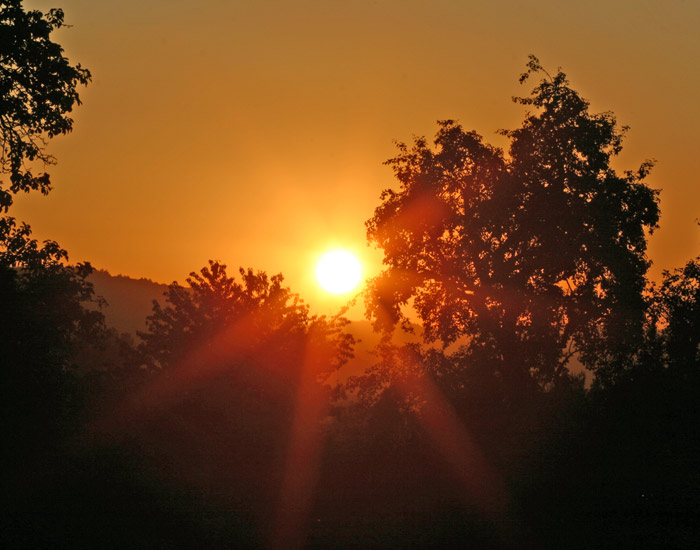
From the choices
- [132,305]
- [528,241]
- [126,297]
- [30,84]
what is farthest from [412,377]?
[126,297]

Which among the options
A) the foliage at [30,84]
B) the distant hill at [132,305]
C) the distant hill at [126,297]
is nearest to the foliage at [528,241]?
the foliage at [30,84]

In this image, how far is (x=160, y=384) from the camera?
105 feet

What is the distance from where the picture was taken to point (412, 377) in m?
34.7

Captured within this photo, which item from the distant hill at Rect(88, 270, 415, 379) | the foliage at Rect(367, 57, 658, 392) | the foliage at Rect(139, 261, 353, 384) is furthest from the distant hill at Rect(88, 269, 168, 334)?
the foliage at Rect(367, 57, 658, 392)

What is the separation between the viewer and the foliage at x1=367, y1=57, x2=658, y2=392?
104 ft

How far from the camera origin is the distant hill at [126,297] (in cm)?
15150

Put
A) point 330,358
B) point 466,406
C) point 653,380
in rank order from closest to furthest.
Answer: point 653,380, point 466,406, point 330,358

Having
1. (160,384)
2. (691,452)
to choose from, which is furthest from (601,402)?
(160,384)

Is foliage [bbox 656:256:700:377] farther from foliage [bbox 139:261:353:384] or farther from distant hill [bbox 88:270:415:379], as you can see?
distant hill [bbox 88:270:415:379]

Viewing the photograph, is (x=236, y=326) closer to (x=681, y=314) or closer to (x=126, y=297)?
(x=681, y=314)

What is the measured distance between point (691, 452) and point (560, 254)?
9339 mm

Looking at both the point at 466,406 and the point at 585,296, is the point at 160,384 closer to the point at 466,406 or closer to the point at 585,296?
the point at 466,406

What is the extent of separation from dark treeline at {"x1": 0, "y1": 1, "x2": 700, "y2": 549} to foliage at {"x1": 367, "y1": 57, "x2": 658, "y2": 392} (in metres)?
0.10

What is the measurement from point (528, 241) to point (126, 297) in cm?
14779
